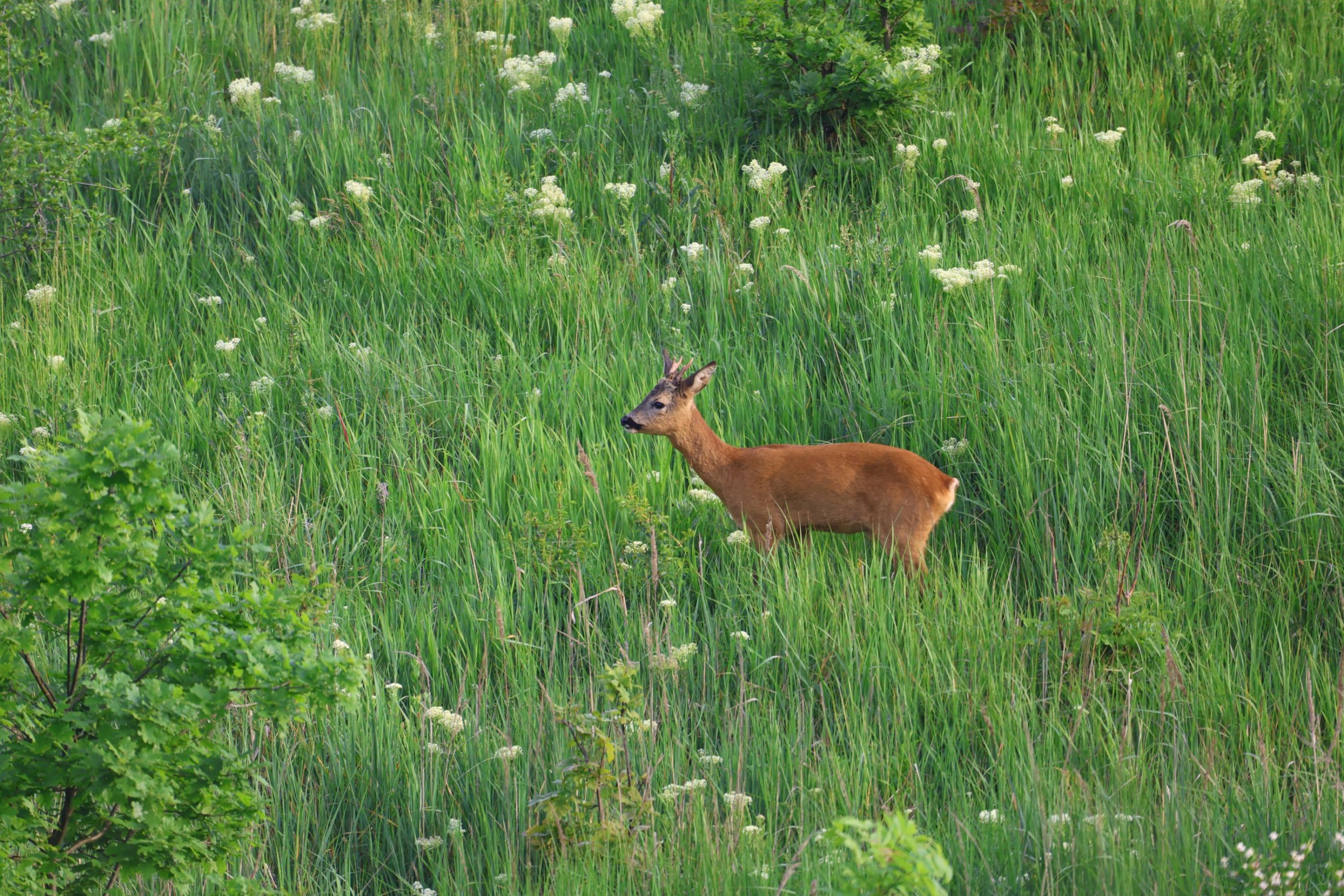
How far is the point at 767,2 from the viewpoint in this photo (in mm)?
7578

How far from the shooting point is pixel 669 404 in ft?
17.9

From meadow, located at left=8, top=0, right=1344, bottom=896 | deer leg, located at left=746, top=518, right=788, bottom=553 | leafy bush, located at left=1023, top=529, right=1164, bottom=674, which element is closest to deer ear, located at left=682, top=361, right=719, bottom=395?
meadow, located at left=8, top=0, right=1344, bottom=896

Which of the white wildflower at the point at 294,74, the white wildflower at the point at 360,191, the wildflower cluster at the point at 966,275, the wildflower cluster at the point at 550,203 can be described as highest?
the white wildflower at the point at 294,74

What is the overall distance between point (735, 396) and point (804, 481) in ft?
3.21

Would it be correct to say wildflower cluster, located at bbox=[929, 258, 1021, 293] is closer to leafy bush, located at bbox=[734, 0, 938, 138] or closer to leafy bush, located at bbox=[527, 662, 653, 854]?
leafy bush, located at bbox=[734, 0, 938, 138]

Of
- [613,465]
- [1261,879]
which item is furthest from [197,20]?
[1261,879]

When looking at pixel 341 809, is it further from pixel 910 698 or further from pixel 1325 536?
pixel 1325 536

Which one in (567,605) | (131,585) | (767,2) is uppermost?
(767,2)

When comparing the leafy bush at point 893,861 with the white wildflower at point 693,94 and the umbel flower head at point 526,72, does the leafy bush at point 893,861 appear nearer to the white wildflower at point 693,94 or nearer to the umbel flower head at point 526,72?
the white wildflower at point 693,94

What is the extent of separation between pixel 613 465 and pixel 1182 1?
5536mm

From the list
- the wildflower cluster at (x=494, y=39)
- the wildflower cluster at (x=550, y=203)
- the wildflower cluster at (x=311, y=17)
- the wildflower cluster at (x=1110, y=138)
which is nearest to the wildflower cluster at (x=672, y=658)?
the wildflower cluster at (x=550, y=203)

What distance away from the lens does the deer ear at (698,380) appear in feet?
17.6

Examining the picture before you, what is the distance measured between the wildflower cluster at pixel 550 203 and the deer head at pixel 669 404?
189 cm

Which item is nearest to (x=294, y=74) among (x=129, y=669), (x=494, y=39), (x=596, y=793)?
(x=494, y=39)
